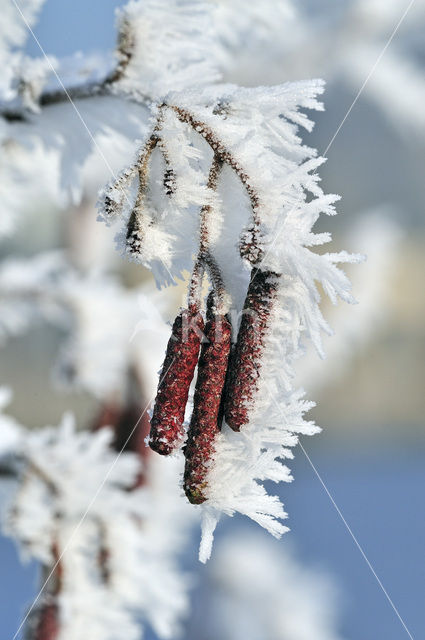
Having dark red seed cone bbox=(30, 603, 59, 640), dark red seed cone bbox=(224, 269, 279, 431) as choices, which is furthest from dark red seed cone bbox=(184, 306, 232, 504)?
dark red seed cone bbox=(30, 603, 59, 640)

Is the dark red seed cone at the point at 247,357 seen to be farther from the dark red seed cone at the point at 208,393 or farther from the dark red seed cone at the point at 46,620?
the dark red seed cone at the point at 46,620

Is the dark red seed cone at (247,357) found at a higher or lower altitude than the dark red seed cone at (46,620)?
higher

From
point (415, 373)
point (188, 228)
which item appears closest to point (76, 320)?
point (188, 228)

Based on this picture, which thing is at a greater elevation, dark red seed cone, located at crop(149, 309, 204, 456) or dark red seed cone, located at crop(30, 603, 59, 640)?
dark red seed cone, located at crop(149, 309, 204, 456)

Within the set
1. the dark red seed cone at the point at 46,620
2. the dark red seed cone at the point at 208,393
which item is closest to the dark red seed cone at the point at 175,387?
the dark red seed cone at the point at 208,393

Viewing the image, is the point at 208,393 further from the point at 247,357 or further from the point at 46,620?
the point at 46,620

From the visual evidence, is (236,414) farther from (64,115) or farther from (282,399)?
(64,115)

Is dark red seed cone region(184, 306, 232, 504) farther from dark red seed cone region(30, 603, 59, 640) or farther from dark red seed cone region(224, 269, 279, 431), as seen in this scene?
dark red seed cone region(30, 603, 59, 640)
